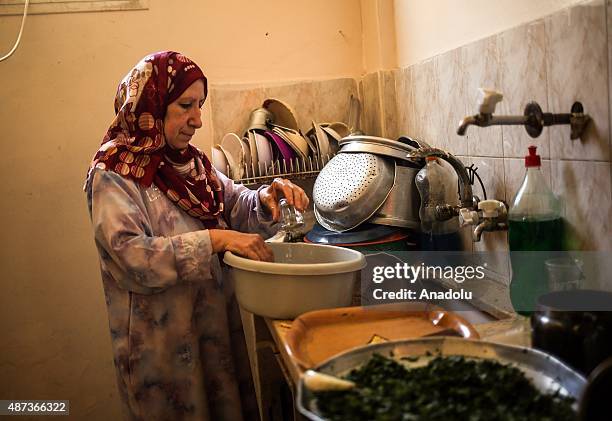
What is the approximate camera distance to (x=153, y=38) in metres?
2.38

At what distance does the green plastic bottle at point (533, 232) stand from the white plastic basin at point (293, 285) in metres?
0.32

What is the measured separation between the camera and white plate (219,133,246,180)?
2252 millimetres

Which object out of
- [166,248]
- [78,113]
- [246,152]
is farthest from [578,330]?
[78,113]

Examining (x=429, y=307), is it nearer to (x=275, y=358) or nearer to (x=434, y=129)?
(x=275, y=358)

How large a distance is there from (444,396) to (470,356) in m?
0.14

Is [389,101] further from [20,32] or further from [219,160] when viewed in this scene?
[20,32]

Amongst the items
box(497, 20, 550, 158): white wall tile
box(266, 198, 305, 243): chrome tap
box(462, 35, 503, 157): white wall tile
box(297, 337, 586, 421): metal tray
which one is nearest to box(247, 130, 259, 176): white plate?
box(266, 198, 305, 243): chrome tap

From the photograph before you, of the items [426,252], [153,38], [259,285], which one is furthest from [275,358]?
[153,38]

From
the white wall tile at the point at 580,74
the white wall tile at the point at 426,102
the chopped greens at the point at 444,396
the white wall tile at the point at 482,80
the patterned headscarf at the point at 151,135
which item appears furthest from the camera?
the white wall tile at the point at 426,102

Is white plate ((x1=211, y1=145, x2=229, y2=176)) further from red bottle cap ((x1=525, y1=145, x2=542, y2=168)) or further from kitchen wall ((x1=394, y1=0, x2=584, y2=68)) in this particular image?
red bottle cap ((x1=525, y1=145, x2=542, y2=168))

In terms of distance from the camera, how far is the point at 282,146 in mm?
2287

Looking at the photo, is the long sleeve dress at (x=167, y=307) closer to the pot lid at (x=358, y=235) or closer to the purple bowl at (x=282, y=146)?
the pot lid at (x=358, y=235)

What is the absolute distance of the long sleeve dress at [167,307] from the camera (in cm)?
155

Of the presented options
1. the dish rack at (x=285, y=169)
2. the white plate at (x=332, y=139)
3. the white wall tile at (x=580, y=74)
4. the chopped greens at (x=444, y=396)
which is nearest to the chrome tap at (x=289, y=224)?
the dish rack at (x=285, y=169)
